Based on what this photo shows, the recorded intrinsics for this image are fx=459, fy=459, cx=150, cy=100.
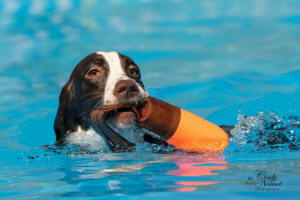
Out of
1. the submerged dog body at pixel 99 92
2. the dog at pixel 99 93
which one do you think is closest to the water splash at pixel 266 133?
the dog at pixel 99 93

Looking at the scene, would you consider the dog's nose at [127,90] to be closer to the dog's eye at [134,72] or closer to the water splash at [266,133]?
the dog's eye at [134,72]

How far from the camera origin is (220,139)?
462 centimetres

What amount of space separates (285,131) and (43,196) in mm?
3597

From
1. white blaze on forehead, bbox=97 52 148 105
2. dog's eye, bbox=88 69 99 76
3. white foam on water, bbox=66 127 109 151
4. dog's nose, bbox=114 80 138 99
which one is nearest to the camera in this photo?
dog's nose, bbox=114 80 138 99

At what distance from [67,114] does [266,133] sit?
7.69ft

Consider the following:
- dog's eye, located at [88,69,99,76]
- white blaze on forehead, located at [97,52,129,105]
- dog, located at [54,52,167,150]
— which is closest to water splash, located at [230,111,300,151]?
dog, located at [54,52,167,150]

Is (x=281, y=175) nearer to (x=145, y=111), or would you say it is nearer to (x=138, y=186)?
(x=138, y=186)

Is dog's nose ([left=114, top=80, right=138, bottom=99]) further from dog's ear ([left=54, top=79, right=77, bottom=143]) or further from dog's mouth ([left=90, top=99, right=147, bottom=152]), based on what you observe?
dog's ear ([left=54, top=79, right=77, bottom=143])

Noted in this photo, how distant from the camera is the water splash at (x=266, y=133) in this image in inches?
193

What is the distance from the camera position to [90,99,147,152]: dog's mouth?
4332 millimetres

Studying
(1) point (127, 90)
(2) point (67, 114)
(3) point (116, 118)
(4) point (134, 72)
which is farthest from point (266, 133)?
(2) point (67, 114)

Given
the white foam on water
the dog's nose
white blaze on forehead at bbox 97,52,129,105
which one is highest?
white blaze on forehead at bbox 97,52,129,105

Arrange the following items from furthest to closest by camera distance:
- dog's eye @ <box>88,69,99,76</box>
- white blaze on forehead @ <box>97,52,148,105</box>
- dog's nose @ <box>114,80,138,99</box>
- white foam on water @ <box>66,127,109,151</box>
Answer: white foam on water @ <box>66,127,109,151</box>, dog's eye @ <box>88,69,99,76</box>, white blaze on forehead @ <box>97,52,148,105</box>, dog's nose @ <box>114,80,138,99</box>

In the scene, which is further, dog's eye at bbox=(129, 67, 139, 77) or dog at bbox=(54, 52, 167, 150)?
dog's eye at bbox=(129, 67, 139, 77)
